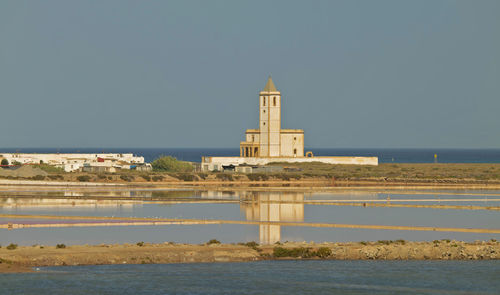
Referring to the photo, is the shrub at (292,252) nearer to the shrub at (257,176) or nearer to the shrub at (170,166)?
the shrub at (257,176)

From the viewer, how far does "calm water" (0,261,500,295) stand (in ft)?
109

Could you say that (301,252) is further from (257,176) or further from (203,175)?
(203,175)

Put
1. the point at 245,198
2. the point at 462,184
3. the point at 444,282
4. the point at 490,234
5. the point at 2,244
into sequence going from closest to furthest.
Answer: the point at 444,282
the point at 2,244
the point at 490,234
the point at 245,198
the point at 462,184

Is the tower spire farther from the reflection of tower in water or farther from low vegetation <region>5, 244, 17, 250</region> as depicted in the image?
low vegetation <region>5, 244, 17, 250</region>

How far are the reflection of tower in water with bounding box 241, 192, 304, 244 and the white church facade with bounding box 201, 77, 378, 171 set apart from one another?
120 ft

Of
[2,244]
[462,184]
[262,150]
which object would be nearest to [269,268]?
[2,244]

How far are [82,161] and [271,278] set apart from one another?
9332cm

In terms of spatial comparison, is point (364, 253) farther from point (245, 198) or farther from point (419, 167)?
point (419, 167)

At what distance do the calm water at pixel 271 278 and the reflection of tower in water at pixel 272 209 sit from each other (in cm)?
705

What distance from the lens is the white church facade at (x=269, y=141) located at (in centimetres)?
11512

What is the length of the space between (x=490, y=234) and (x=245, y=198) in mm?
27884

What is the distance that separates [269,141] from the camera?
11738cm

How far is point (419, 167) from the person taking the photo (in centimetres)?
12462

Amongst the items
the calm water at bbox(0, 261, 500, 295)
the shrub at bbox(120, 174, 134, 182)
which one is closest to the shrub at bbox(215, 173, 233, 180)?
the shrub at bbox(120, 174, 134, 182)
